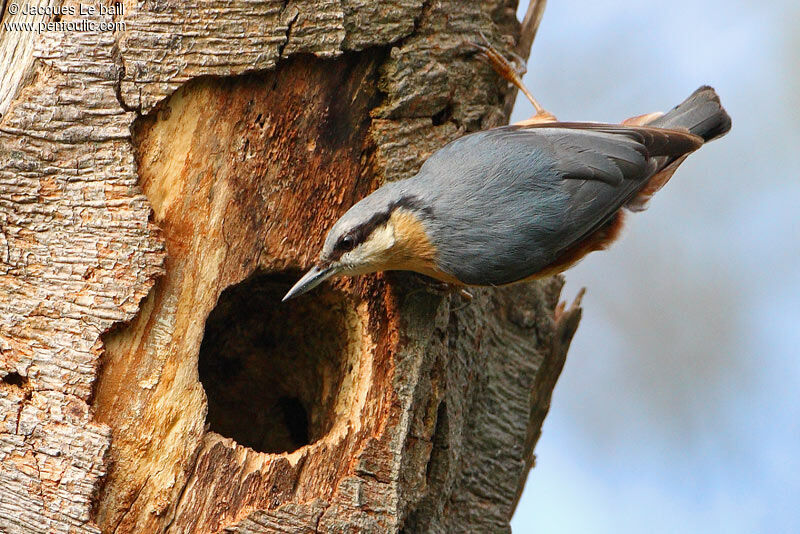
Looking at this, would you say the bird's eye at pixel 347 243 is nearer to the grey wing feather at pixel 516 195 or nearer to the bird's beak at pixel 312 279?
the bird's beak at pixel 312 279

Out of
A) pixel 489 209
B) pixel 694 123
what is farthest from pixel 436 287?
pixel 694 123

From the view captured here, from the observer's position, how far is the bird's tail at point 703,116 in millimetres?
3012

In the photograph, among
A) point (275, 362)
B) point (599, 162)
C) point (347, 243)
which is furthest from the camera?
point (275, 362)

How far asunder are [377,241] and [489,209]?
1.20 feet

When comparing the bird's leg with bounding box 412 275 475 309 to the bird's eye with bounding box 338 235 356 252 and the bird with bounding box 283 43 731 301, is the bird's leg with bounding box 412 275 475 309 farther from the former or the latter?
the bird's eye with bounding box 338 235 356 252

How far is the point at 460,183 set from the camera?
261cm

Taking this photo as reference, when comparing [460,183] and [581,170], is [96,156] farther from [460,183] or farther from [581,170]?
[581,170]

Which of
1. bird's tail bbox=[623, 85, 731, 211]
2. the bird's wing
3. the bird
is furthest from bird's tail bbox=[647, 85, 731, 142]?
the bird

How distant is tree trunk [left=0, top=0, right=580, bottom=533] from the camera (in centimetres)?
228

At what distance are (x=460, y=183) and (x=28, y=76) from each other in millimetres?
1277

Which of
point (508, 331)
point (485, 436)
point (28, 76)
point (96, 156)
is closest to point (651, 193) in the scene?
point (508, 331)

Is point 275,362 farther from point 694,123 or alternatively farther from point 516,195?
point 694,123

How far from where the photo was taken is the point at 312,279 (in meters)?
2.51

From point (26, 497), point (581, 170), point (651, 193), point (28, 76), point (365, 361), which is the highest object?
point (651, 193)
